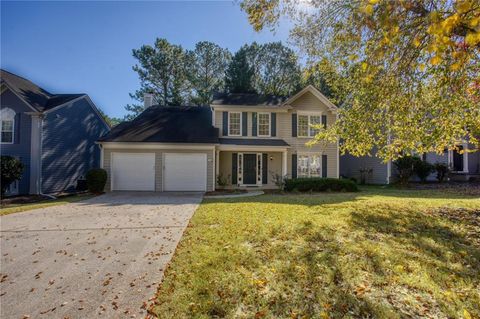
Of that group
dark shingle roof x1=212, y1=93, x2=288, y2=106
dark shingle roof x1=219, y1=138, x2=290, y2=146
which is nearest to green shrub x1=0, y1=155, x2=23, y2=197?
dark shingle roof x1=219, y1=138, x2=290, y2=146

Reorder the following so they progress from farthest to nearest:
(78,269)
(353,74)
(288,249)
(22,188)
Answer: (22,188) → (353,74) → (288,249) → (78,269)

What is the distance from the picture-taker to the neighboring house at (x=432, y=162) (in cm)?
1716

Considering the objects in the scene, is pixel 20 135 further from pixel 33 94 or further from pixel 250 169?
pixel 250 169

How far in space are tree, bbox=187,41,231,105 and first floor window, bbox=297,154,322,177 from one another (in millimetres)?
17414

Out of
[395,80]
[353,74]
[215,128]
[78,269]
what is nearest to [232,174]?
[215,128]

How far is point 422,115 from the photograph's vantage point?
6965 mm

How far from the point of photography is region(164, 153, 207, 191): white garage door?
13.7 metres

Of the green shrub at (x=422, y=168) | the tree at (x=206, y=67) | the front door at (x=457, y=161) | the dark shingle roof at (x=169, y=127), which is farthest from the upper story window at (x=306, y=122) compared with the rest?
the tree at (x=206, y=67)

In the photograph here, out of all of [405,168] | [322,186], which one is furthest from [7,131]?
[405,168]

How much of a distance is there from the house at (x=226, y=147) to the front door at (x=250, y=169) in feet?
0.19

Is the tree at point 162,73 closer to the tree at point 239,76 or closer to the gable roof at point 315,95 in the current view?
the tree at point 239,76

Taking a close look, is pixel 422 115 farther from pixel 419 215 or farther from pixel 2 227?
pixel 2 227

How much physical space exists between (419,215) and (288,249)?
15.4 ft

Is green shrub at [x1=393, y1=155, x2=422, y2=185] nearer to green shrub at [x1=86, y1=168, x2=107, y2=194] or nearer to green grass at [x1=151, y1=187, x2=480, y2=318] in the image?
green grass at [x1=151, y1=187, x2=480, y2=318]
